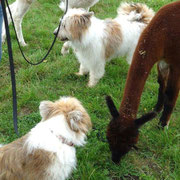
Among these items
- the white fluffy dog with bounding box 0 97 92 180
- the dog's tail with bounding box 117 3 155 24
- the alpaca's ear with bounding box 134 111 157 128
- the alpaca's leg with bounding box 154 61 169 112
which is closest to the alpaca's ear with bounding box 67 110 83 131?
the white fluffy dog with bounding box 0 97 92 180

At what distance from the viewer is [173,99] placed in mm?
3219

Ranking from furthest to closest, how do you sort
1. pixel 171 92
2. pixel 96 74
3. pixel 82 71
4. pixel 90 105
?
pixel 82 71 < pixel 96 74 < pixel 90 105 < pixel 171 92

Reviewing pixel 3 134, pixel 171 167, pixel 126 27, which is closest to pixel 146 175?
pixel 171 167

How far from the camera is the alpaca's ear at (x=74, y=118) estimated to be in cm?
240

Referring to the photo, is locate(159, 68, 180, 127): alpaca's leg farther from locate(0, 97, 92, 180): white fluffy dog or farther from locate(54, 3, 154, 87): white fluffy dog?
locate(54, 3, 154, 87): white fluffy dog

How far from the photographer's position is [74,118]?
95.0 inches

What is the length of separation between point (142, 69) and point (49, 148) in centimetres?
131

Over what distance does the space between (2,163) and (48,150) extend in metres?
0.46

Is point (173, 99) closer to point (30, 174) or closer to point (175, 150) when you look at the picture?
point (175, 150)

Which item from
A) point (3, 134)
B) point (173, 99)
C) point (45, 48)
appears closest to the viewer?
point (173, 99)

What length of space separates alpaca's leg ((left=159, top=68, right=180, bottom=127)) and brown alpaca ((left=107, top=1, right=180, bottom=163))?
0.01 m

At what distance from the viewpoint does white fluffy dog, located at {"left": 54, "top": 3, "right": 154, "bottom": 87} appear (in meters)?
4.00

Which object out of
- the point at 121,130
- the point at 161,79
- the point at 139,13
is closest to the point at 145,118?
the point at 121,130

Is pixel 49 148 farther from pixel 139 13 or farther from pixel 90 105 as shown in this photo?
pixel 139 13
